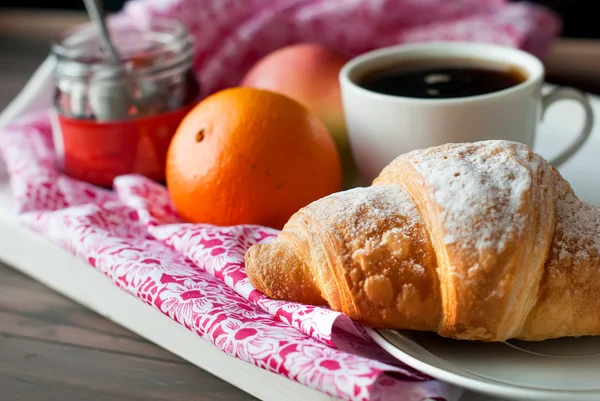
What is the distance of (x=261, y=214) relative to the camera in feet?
2.44

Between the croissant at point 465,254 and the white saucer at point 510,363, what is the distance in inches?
0.6

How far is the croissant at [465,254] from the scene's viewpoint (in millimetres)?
509

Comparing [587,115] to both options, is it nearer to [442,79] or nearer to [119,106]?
[442,79]

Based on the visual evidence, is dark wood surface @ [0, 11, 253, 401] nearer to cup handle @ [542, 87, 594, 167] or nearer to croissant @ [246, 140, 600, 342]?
croissant @ [246, 140, 600, 342]

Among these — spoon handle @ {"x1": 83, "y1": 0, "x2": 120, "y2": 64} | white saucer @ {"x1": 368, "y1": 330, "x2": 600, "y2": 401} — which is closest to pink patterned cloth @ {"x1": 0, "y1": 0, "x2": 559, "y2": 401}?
white saucer @ {"x1": 368, "y1": 330, "x2": 600, "y2": 401}

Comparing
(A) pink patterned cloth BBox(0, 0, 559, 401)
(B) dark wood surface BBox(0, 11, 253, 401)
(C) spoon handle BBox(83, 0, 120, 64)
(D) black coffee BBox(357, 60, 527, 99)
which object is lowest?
(B) dark wood surface BBox(0, 11, 253, 401)

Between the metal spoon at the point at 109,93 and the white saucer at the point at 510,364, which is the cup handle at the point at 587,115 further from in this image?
the metal spoon at the point at 109,93

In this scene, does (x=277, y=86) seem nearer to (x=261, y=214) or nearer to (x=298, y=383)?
(x=261, y=214)

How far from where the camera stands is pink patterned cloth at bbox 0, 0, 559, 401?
1.76ft

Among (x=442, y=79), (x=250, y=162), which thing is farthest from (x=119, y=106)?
(x=442, y=79)

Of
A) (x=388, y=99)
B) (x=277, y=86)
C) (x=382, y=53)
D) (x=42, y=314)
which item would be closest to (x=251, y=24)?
(x=277, y=86)

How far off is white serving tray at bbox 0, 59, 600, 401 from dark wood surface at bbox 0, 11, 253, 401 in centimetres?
1

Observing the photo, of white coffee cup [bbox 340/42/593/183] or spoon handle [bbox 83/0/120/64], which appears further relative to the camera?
spoon handle [bbox 83/0/120/64]

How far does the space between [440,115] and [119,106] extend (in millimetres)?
402
